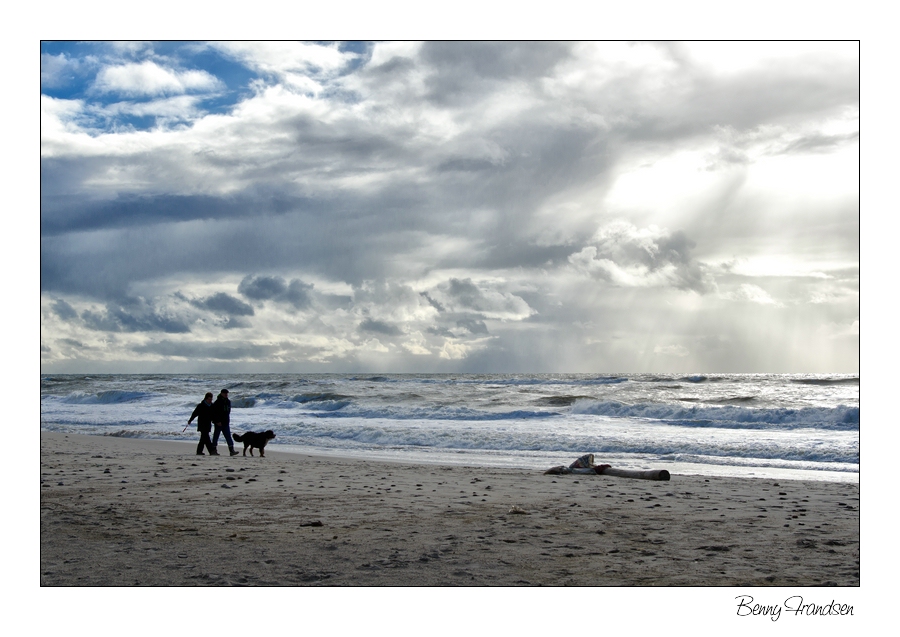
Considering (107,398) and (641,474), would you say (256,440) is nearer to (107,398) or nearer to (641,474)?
(641,474)

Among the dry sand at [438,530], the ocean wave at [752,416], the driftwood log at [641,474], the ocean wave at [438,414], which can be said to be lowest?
the ocean wave at [438,414]

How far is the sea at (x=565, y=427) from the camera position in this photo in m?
15.2

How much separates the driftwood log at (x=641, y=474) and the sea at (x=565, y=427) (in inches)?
82.0

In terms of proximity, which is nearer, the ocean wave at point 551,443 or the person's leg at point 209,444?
the person's leg at point 209,444

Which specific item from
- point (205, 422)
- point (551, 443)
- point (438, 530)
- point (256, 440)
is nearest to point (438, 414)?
point (551, 443)

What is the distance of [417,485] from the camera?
10.3m

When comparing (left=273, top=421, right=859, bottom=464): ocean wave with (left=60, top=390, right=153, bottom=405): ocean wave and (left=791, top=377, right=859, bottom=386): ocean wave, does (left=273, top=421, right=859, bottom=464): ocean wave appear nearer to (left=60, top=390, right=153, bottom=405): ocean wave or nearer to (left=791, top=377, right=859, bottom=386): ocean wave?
(left=791, top=377, right=859, bottom=386): ocean wave

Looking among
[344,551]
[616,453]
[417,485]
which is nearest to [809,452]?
[616,453]

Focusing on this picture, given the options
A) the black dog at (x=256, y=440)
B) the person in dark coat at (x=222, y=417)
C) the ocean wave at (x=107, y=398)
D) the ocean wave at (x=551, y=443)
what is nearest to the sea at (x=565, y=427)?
the ocean wave at (x=551, y=443)

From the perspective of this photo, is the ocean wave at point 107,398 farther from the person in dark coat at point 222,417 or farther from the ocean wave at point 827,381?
the ocean wave at point 827,381

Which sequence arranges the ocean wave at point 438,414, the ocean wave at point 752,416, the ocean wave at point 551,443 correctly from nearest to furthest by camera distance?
the ocean wave at point 551,443 < the ocean wave at point 752,416 < the ocean wave at point 438,414

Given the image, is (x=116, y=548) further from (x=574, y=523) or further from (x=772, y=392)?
(x=772, y=392)

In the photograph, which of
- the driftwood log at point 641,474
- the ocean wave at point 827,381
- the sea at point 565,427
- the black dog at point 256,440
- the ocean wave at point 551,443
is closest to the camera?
the driftwood log at point 641,474

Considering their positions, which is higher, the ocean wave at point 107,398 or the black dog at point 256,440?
the black dog at point 256,440
